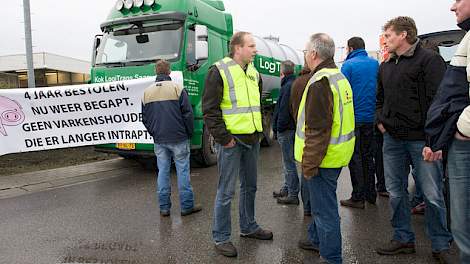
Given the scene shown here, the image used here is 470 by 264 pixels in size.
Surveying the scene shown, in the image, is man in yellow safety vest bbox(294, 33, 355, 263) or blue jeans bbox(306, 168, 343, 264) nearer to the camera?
man in yellow safety vest bbox(294, 33, 355, 263)

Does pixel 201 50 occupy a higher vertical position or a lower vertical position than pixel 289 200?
higher

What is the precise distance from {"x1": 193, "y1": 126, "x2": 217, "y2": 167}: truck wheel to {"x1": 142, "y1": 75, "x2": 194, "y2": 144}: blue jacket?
2751 millimetres

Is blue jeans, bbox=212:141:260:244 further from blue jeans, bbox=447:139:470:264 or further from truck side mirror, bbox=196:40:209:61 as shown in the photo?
truck side mirror, bbox=196:40:209:61

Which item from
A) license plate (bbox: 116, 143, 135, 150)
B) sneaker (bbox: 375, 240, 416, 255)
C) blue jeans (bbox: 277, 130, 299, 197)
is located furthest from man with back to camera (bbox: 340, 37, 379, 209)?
license plate (bbox: 116, 143, 135, 150)

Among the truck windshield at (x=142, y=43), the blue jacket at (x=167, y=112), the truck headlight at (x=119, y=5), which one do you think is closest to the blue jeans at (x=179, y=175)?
the blue jacket at (x=167, y=112)

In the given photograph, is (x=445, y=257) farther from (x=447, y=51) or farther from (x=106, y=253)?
(x=447, y=51)

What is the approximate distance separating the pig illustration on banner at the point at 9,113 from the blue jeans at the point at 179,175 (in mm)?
3615

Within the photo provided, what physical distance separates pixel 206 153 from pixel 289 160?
2.93 meters

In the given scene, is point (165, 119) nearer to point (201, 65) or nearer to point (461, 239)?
point (201, 65)

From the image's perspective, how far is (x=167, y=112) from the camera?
16.1ft

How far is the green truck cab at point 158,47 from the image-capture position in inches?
285

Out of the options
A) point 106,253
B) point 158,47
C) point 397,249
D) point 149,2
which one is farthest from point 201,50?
point 397,249

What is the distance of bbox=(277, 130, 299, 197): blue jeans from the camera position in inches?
207

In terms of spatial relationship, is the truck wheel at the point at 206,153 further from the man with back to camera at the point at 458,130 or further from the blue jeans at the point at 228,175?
the man with back to camera at the point at 458,130
